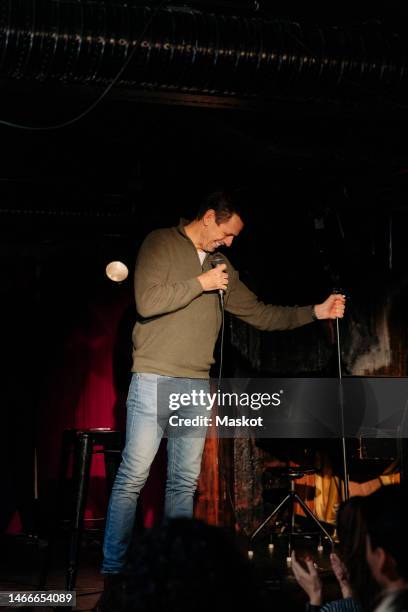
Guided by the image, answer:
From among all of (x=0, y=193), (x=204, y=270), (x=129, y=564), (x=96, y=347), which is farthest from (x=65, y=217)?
(x=129, y=564)

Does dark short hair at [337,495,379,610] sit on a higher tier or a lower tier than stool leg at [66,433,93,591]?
lower

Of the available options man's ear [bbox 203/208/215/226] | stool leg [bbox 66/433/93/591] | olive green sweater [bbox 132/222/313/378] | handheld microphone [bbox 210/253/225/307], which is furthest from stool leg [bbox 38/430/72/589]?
man's ear [bbox 203/208/215/226]

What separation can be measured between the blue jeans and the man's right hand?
1.52 feet

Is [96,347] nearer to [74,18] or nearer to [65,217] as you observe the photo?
[65,217]

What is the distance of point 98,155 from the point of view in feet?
19.8

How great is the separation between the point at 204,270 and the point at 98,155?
2180 mm

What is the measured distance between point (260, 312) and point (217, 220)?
0.58 metres

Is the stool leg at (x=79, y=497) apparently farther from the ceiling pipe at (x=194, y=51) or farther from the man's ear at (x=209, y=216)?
the ceiling pipe at (x=194, y=51)

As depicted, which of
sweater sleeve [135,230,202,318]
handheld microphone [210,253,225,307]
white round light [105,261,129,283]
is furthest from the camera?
white round light [105,261,129,283]

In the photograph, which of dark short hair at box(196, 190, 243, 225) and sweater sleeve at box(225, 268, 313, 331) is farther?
sweater sleeve at box(225, 268, 313, 331)

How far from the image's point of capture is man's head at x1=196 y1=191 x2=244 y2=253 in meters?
4.09

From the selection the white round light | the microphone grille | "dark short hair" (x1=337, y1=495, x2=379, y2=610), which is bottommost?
"dark short hair" (x1=337, y1=495, x2=379, y2=610)

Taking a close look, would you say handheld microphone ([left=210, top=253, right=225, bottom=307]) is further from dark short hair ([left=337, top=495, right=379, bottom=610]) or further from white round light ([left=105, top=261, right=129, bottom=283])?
white round light ([left=105, top=261, right=129, bottom=283])

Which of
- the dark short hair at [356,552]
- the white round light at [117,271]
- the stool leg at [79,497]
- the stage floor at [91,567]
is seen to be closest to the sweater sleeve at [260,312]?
the stool leg at [79,497]
